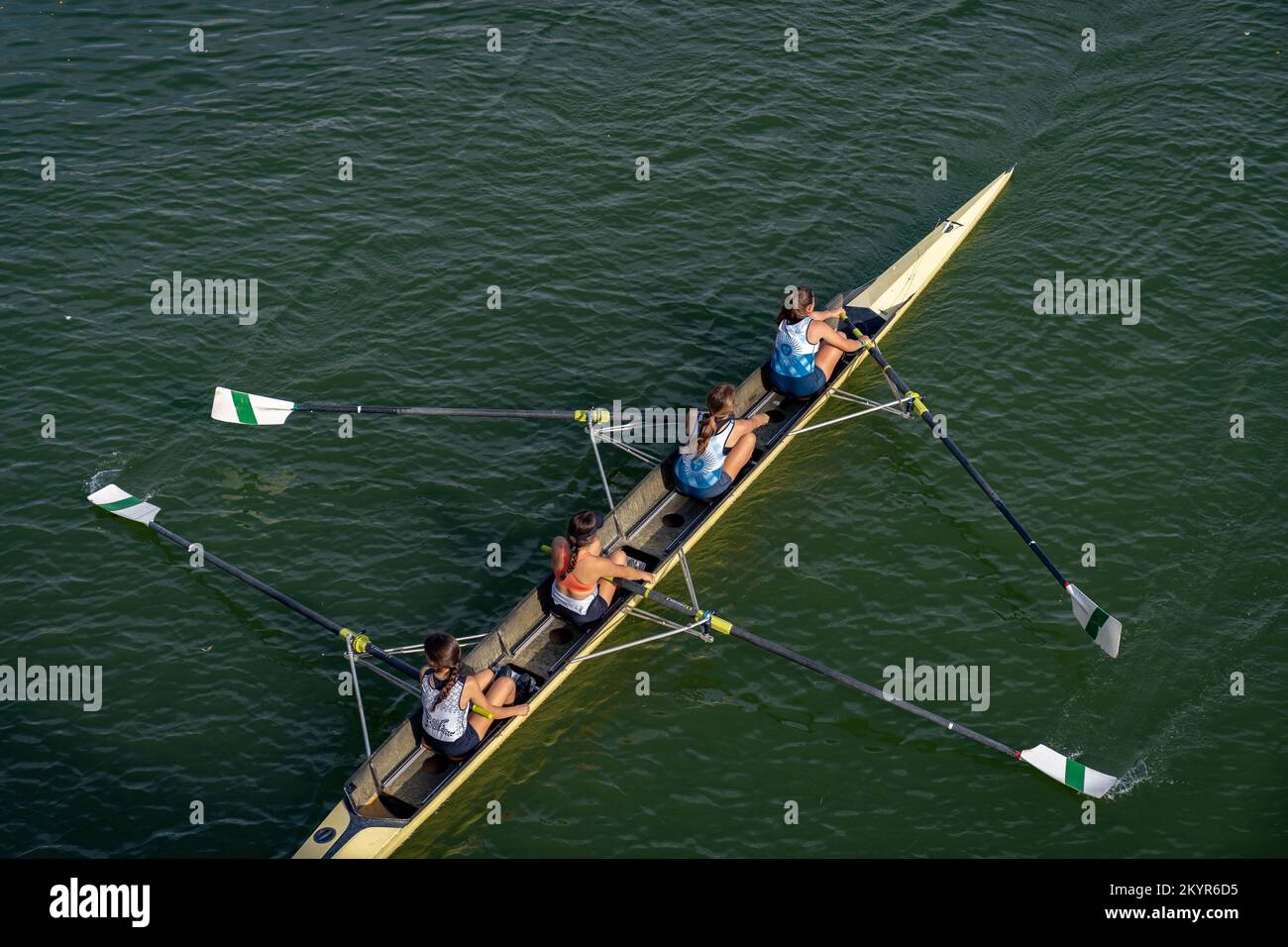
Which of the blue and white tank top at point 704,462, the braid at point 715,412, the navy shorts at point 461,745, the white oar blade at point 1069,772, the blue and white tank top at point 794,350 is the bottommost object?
the white oar blade at point 1069,772

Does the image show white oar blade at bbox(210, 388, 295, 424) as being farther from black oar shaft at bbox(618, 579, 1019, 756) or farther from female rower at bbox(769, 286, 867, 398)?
female rower at bbox(769, 286, 867, 398)

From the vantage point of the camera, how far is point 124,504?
69.5 feet

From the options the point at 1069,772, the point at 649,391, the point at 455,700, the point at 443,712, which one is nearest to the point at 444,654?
the point at 455,700

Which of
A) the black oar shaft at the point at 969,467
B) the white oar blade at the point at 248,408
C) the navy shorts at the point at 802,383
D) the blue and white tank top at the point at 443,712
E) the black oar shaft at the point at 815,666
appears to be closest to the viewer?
the blue and white tank top at the point at 443,712

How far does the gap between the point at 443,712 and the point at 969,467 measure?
9.65 metres

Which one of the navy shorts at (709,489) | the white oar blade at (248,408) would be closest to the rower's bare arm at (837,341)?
the navy shorts at (709,489)

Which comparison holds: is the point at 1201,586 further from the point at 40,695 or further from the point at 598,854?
the point at 40,695

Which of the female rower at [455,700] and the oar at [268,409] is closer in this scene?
the female rower at [455,700]

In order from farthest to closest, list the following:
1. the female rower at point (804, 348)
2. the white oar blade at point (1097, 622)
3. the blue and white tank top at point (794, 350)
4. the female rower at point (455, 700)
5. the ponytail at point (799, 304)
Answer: the blue and white tank top at point (794, 350)
the female rower at point (804, 348)
the ponytail at point (799, 304)
the white oar blade at point (1097, 622)
the female rower at point (455, 700)

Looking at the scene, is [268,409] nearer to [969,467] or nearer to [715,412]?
[715,412]

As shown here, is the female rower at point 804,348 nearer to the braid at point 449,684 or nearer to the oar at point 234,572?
the oar at point 234,572

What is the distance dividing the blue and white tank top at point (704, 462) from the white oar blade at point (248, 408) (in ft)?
22.3

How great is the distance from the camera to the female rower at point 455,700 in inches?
648
